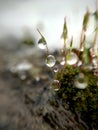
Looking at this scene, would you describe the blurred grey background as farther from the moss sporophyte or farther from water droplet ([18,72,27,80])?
the moss sporophyte

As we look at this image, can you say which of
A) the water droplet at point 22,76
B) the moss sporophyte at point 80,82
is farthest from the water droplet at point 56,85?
the water droplet at point 22,76

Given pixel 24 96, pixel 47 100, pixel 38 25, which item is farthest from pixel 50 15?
pixel 47 100

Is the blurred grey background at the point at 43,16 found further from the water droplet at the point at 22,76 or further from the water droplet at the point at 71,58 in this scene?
the water droplet at the point at 71,58

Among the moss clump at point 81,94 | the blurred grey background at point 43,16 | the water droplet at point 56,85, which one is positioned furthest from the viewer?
the blurred grey background at point 43,16

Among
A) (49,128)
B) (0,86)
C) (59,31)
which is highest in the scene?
(59,31)

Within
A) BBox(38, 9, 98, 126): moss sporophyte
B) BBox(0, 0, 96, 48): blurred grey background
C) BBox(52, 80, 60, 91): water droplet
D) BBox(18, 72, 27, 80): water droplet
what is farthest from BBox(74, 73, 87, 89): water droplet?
BBox(0, 0, 96, 48): blurred grey background

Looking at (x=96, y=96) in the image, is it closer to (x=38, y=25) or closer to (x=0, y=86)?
(x=0, y=86)
